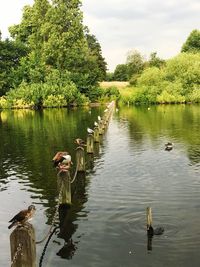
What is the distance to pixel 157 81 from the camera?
3492 inches

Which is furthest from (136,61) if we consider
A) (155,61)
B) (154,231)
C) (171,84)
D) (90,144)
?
(154,231)

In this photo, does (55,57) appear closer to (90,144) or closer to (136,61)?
(136,61)

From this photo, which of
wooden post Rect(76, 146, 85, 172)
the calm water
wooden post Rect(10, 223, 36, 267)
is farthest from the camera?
wooden post Rect(76, 146, 85, 172)

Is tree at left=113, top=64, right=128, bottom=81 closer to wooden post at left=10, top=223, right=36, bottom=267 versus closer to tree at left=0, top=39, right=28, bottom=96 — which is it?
tree at left=0, top=39, right=28, bottom=96

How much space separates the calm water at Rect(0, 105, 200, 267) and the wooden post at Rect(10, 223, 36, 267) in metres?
2.46

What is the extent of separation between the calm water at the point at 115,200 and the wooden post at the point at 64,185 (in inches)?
23.9

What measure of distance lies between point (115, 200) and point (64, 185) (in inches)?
95.7

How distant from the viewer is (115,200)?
16047mm

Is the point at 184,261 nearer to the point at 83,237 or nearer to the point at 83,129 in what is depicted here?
the point at 83,237

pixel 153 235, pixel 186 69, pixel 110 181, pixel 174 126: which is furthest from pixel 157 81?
pixel 153 235

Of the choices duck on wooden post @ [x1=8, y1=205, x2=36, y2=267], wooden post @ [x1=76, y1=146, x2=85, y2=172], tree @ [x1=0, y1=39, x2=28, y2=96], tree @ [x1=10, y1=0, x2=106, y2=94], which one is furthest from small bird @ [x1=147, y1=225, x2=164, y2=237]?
tree @ [x1=0, y1=39, x2=28, y2=96]

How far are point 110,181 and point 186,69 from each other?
7117 centimetres

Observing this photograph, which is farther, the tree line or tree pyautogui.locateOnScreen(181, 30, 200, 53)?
tree pyautogui.locateOnScreen(181, 30, 200, 53)

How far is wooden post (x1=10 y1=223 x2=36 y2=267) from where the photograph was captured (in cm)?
838
